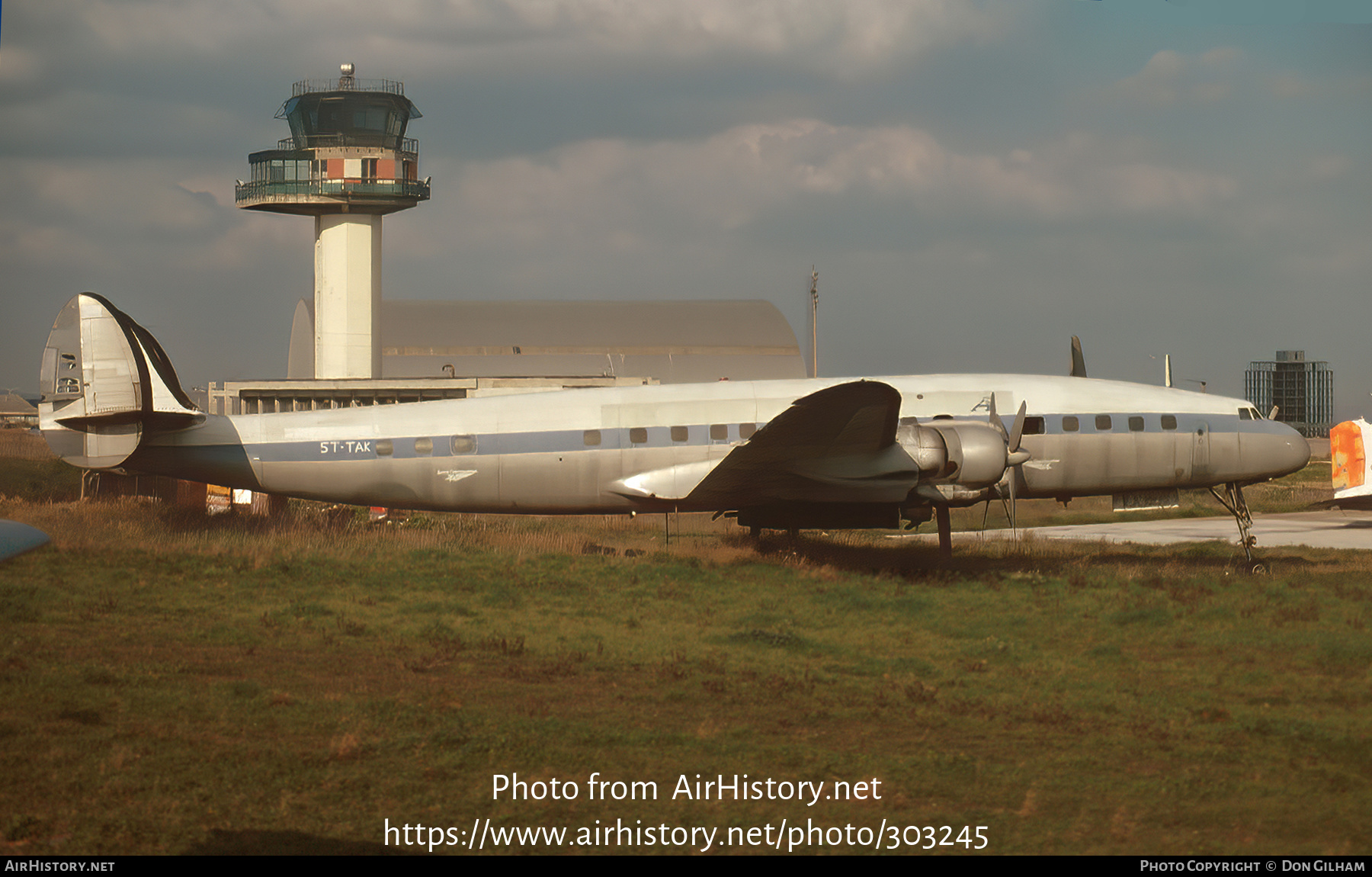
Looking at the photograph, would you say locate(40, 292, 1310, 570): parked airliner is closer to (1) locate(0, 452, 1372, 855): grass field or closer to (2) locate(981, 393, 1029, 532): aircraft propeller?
(2) locate(981, 393, 1029, 532): aircraft propeller

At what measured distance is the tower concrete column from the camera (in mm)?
51375

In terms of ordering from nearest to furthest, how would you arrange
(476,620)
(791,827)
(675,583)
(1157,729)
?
(791,827) < (1157,729) < (476,620) < (675,583)

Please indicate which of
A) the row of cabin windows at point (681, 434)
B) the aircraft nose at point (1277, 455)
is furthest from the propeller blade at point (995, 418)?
the aircraft nose at point (1277, 455)

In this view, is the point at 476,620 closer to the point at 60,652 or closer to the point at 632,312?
the point at 60,652

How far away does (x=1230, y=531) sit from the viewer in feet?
105

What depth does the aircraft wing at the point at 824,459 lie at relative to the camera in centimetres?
1722

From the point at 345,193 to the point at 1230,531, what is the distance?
131 ft

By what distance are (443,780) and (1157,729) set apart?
6375 mm

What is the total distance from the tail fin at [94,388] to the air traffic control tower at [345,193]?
108 ft

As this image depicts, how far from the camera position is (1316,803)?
8.01m

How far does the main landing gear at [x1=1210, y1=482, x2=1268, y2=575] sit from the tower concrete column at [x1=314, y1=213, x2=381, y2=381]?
39.1m

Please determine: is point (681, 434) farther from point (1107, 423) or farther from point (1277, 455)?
point (1277, 455)

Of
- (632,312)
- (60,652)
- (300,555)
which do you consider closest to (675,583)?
(300,555)

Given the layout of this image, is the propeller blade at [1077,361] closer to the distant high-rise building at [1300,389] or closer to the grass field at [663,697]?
the grass field at [663,697]
